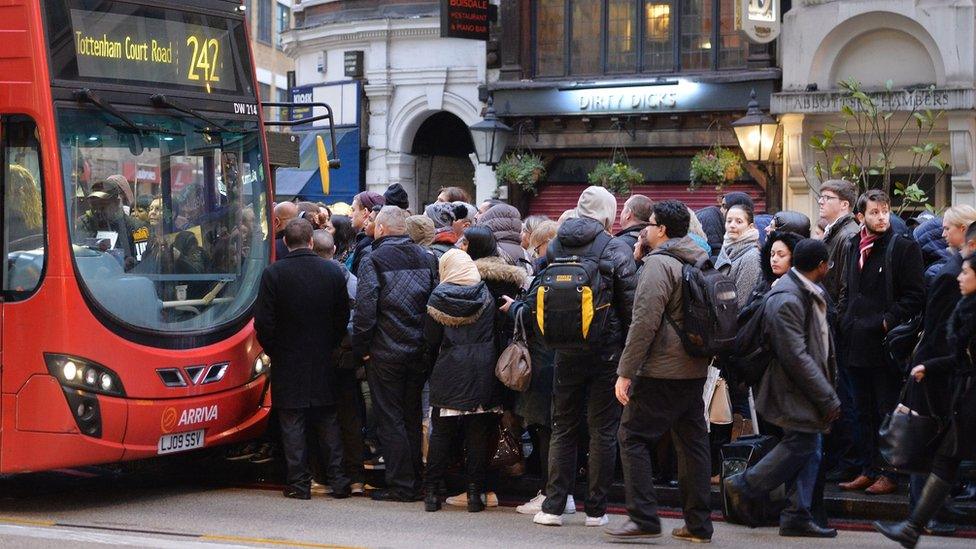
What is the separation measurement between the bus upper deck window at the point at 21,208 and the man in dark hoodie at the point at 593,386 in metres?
3.32

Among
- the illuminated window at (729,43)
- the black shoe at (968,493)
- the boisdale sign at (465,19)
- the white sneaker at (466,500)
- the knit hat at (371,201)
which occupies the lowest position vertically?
the white sneaker at (466,500)

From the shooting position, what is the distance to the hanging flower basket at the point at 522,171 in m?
20.8

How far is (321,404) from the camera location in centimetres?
987

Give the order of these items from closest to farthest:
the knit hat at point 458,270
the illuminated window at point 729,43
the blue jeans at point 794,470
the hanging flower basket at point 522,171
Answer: the blue jeans at point 794,470 → the knit hat at point 458,270 → the illuminated window at point 729,43 → the hanging flower basket at point 522,171

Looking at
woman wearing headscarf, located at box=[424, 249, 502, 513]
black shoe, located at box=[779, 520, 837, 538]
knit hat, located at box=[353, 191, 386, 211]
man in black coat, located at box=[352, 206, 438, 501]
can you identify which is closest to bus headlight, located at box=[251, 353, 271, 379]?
man in black coat, located at box=[352, 206, 438, 501]

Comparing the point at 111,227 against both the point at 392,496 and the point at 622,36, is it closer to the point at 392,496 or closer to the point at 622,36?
the point at 392,496

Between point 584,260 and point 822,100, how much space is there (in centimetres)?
1074

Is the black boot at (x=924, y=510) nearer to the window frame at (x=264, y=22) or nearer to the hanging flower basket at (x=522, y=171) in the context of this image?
the hanging flower basket at (x=522, y=171)

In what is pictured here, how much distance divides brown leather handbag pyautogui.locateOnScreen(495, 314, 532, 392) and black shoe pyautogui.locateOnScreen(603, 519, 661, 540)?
46.3 inches

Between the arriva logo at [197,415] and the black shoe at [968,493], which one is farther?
the arriva logo at [197,415]

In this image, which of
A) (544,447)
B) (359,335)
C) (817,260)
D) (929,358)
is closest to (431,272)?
(359,335)

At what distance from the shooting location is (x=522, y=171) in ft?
68.1

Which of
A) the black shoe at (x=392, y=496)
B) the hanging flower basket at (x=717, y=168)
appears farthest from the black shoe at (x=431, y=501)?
the hanging flower basket at (x=717, y=168)

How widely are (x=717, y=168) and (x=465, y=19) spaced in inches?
Answer: 174
